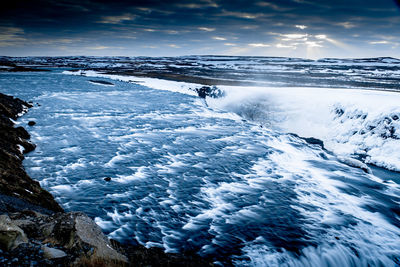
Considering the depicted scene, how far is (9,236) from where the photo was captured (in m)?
4.30

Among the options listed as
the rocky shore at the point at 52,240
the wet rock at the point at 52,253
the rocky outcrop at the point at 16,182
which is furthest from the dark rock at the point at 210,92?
the wet rock at the point at 52,253

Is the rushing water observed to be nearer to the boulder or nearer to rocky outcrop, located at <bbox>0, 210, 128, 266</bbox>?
the boulder

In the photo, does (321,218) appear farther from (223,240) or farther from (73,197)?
(73,197)

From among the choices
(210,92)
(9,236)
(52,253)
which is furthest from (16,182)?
(210,92)

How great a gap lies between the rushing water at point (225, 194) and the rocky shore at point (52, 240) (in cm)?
100

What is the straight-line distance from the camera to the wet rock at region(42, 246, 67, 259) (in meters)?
4.38

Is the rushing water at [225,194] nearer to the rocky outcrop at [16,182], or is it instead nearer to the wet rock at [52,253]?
the rocky outcrop at [16,182]

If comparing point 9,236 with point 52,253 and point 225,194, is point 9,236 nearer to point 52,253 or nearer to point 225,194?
point 52,253

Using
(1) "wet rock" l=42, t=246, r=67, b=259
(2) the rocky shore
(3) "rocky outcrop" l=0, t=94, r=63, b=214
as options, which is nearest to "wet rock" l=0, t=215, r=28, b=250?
(2) the rocky shore

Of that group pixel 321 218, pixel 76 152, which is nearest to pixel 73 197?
pixel 76 152

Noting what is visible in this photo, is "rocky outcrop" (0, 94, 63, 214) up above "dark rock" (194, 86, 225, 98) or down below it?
below

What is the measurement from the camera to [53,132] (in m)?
17.8

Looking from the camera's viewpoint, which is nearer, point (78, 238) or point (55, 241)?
point (55, 241)

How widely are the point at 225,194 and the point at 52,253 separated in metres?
7.17
